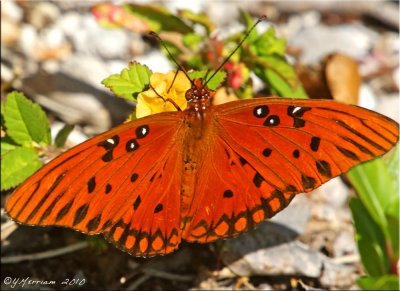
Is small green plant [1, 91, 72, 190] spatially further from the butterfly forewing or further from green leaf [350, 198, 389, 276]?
green leaf [350, 198, 389, 276]

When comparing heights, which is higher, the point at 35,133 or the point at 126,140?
the point at 35,133

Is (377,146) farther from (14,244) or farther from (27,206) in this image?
(14,244)

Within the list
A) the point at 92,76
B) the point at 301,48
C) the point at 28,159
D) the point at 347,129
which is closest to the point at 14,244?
Answer: the point at 28,159

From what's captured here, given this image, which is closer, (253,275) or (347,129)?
(347,129)

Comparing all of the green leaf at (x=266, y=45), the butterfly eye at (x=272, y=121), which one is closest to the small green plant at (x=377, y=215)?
the green leaf at (x=266, y=45)

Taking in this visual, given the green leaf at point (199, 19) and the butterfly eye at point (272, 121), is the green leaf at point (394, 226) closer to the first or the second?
the butterfly eye at point (272, 121)
